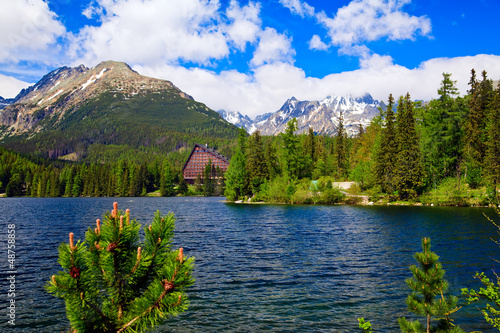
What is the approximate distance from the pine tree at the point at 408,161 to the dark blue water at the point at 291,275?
116 ft

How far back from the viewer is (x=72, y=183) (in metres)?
159

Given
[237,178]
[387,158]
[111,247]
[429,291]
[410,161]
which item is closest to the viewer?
[111,247]

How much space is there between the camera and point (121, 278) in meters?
4.91

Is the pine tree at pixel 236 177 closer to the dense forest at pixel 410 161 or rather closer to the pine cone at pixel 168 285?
the dense forest at pixel 410 161

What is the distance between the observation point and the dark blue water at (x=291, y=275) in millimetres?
13328

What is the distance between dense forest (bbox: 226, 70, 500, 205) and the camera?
225ft

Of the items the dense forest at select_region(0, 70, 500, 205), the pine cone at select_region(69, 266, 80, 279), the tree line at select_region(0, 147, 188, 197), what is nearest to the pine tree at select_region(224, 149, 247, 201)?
the dense forest at select_region(0, 70, 500, 205)

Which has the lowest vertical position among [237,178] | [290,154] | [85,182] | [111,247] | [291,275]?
[291,275]

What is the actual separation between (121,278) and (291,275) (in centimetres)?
1622

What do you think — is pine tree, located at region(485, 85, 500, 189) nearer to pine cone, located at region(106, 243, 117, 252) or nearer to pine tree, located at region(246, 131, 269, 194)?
pine tree, located at region(246, 131, 269, 194)

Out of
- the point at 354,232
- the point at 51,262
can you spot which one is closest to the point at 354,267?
the point at 354,232

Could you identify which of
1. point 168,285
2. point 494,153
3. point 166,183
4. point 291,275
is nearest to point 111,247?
point 168,285

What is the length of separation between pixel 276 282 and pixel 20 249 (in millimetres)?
22646

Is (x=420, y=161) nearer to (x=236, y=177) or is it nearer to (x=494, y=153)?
(x=494, y=153)
